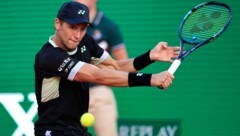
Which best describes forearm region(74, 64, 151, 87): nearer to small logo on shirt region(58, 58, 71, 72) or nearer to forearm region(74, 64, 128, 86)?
forearm region(74, 64, 128, 86)

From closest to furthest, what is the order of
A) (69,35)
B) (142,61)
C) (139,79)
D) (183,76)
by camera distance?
(139,79), (69,35), (142,61), (183,76)

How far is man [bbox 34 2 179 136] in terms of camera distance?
468 cm

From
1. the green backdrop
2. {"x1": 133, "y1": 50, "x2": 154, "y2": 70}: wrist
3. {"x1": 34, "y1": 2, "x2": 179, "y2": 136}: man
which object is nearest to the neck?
the green backdrop

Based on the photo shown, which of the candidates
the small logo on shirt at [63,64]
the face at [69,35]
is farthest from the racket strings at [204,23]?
the small logo on shirt at [63,64]

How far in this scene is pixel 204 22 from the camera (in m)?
5.43

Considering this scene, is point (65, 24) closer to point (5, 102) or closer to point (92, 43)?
point (92, 43)

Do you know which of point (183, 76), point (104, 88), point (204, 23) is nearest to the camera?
point (204, 23)

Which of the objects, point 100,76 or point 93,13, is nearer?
point 100,76

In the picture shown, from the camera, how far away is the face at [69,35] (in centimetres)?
473

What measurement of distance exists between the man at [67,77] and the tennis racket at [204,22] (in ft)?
2.56

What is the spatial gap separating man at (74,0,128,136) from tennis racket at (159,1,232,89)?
1130mm

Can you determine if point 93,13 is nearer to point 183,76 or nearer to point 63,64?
point 183,76

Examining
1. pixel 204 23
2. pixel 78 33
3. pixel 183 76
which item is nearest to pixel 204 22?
pixel 204 23

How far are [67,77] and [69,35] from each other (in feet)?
0.93
